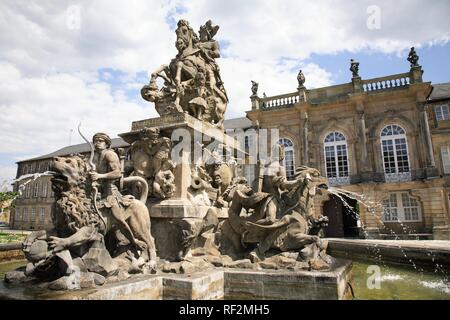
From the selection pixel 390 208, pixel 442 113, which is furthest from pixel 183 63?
pixel 442 113

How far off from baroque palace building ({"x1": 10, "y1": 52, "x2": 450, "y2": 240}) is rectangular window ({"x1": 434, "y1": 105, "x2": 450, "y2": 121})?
7cm

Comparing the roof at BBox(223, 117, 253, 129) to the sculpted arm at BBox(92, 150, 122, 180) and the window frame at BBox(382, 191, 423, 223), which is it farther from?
the sculpted arm at BBox(92, 150, 122, 180)

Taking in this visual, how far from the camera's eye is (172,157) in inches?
236

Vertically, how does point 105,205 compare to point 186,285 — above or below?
above

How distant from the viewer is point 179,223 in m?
5.38

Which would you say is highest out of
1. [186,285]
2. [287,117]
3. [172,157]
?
[287,117]

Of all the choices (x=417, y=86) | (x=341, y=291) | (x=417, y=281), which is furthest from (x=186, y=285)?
(x=417, y=86)

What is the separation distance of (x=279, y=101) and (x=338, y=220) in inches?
487

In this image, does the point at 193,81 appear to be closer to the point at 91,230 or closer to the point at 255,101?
the point at 91,230

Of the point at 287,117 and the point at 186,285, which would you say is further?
the point at 287,117

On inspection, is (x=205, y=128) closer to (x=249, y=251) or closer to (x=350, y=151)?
(x=249, y=251)

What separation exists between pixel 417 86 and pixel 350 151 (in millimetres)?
7087

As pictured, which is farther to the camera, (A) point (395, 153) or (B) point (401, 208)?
(A) point (395, 153)

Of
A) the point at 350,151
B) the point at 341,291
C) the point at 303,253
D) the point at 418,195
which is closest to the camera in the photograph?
the point at 341,291
